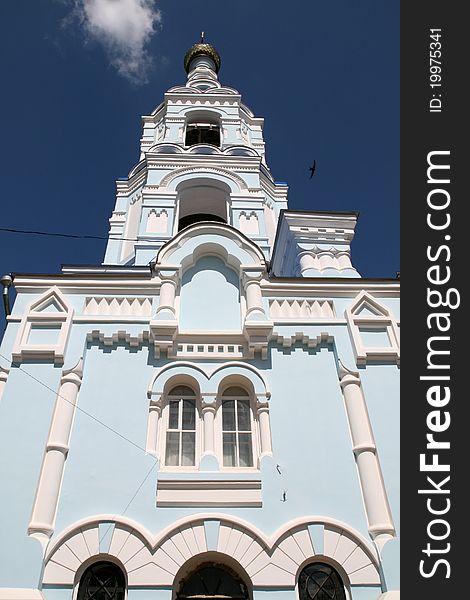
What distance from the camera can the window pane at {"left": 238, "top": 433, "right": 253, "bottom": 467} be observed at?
31.9ft

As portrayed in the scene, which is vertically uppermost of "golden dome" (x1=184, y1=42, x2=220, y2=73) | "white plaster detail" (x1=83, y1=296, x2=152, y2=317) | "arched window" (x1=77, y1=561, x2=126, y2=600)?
"golden dome" (x1=184, y1=42, x2=220, y2=73)

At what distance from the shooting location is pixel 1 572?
7.97m

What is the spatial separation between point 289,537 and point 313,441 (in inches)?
66.6

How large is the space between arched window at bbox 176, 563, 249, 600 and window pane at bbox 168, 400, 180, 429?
235 centimetres

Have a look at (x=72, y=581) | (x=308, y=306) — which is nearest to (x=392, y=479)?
(x=308, y=306)

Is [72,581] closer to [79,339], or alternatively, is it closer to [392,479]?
[79,339]

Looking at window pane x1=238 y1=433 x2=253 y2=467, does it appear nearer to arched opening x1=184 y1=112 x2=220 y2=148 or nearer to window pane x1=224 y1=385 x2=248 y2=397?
window pane x1=224 y1=385 x2=248 y2=397

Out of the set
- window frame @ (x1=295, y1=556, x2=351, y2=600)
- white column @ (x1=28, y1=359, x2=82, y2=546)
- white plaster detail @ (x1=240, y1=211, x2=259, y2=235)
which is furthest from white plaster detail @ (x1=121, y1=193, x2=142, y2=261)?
window frame @ (x1=295, y1=556, x2=351, y2=600)

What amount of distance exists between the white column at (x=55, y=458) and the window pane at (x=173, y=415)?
1639 millimetres

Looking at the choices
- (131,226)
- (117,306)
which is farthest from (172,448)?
(131,226)

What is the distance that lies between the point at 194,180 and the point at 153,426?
10238 millimetres

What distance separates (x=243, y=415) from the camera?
10.3 m

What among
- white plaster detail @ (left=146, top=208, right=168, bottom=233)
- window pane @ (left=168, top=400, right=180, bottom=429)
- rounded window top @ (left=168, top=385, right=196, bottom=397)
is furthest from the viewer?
white plaster detail @ (left=146, top=208, right=168, bottom=233)

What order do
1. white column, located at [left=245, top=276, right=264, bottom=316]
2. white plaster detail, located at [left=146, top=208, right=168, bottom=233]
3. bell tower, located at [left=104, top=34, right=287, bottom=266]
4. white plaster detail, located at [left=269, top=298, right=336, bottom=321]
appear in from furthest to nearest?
bell tower, located at [left=104, top=34, right=287, bottom=266], white plaster detail, located at [left=146, top=208, right=168, bottom=233], white plaster detail, located at [left=269, top=298, right=336, bottom=321], white column, located at [left=245, top=276, right=264, bottom=316]
